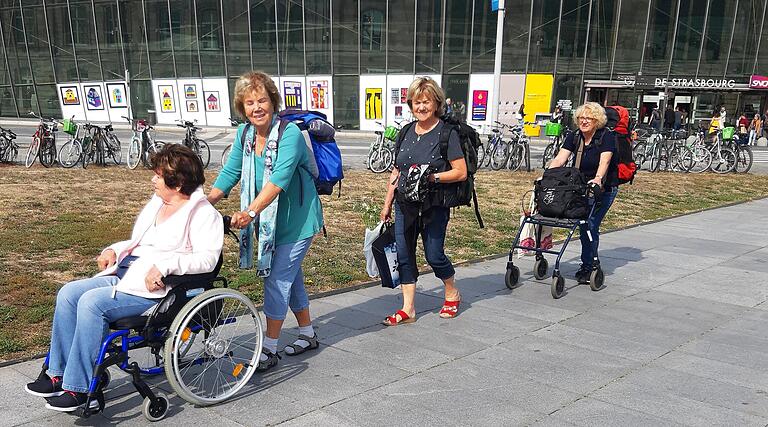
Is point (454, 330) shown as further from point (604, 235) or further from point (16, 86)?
point (16, 86)

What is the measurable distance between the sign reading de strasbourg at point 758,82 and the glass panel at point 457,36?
13394 millimetres

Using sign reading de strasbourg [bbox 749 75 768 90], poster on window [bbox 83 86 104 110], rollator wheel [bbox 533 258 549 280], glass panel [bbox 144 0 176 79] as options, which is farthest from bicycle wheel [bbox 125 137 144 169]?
sign reading de strasbourg [bbox 749 75 768 90]

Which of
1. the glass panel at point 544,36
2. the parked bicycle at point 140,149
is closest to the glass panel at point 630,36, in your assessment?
the glass panel at point 544,36

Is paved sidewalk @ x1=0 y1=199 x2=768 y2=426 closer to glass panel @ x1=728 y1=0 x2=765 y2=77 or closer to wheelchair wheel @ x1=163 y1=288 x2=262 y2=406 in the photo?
wheelchair wheel @ x1=163 y1=288 x2=262 y2=406

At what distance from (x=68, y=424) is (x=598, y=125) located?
4698 millimetres

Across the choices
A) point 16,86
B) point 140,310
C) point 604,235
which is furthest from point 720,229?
point 16,86

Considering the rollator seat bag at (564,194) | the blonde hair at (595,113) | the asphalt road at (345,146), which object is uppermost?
the blonde hair at (595,113)

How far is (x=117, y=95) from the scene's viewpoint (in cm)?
3581

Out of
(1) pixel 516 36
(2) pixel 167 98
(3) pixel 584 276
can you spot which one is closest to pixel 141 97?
(2) pixel 167 98

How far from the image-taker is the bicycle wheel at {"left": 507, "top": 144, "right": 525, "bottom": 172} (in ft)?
52.8

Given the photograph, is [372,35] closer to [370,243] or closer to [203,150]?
[203,150]

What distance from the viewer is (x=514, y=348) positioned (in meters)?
4.38

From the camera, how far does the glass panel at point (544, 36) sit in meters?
29.6

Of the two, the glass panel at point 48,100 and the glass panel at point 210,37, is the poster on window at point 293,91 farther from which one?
the glass panel at point 48,100
